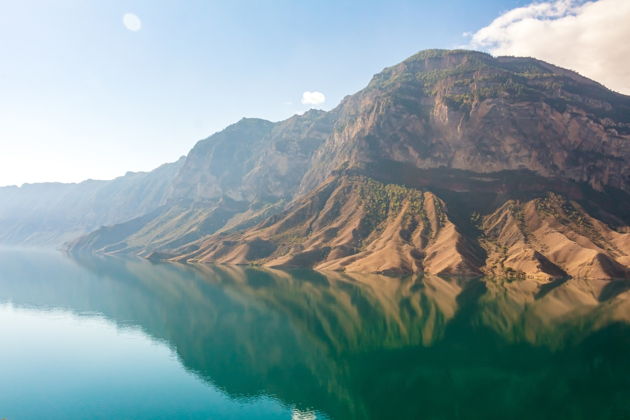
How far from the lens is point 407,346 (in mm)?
107875

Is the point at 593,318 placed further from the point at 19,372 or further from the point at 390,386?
the point at 19,372

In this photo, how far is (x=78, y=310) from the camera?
164m

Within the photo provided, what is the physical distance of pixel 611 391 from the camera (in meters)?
77.4

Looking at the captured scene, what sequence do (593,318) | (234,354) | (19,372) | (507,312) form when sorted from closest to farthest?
(19,372), (234,354), (593,318), (507,312)

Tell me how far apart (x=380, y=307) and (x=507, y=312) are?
43.1 m

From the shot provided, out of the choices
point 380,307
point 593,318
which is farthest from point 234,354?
point 593,318

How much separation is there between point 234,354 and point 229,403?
31.7 m

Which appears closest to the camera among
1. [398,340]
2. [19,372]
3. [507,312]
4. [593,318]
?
[19,372]

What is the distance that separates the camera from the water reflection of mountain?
75.2 m

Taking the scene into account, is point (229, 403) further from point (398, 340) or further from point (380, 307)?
point (380, 307)

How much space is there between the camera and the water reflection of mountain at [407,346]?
75.2 m

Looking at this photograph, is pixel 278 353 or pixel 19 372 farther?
pixel 278 353

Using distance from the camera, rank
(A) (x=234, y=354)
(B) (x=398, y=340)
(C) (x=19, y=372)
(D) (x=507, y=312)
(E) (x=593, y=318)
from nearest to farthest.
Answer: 1. (C) (x=19, y=372)
2. (A) (x=234, y=354)
3. (B) (x=398, y=340)
4. (E) (x=593, y=318)
5. (D) (x=507, y=312)

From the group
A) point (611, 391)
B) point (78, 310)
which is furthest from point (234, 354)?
point (78, 310)
